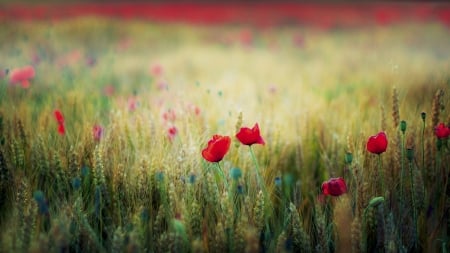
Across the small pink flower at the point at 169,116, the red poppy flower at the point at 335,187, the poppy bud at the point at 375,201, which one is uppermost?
the small pink flower at the point at 169,116

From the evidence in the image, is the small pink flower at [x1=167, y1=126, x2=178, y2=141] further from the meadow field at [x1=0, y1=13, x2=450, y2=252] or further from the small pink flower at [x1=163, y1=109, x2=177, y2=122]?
the small pink flower at [x1=163, y1=109, x2=177, y2=122]

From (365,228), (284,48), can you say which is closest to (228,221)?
(365,228)

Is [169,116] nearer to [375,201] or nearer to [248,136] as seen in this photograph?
[248,136]

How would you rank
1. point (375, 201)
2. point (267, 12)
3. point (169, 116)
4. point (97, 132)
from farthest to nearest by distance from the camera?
point (267, 12), point (169, 116), point (97, 132), point (375, 201)

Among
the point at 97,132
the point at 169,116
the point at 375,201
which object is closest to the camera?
the point at 375,201

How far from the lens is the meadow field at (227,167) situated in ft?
3.76

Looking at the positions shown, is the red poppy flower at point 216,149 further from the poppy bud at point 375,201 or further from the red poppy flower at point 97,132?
the red poppy flower at point 97,132

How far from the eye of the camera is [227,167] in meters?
1.45

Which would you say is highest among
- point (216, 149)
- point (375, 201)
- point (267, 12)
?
point (267, 12)

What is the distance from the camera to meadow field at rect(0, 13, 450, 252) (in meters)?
1.15

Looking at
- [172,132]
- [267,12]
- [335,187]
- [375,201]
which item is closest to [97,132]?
[172,132]

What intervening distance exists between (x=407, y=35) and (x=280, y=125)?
415cm

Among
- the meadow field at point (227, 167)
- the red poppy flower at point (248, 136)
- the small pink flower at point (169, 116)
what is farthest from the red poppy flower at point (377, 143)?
the small pink flower at point (169, 116)

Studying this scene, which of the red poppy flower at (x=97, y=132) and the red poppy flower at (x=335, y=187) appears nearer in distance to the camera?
the red poppy flower at (x=335, y=187)
